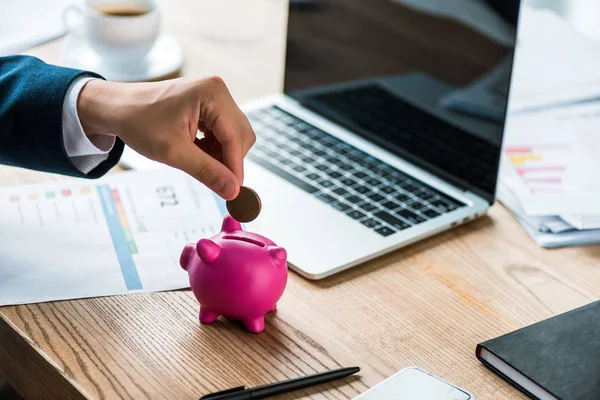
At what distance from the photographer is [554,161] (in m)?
1.15

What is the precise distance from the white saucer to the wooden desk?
0.54m

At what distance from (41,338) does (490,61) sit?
59 centimetres

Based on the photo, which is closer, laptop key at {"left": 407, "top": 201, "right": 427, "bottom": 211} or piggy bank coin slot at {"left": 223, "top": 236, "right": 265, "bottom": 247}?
piggy bank coin slot at {"left": 223, "top": 236, "right": 265, "bottom": 247}

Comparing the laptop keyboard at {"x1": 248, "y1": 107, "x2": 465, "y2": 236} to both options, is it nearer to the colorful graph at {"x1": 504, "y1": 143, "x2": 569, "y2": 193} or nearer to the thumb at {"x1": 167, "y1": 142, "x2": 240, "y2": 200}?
the colorful graph at {"x1": 504, "y1": 143, "x2": 569, "y2": 193}

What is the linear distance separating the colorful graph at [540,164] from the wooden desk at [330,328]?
110mm

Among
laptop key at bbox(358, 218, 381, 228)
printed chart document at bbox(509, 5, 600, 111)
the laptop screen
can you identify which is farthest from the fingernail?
printed chart document at bbox(509, 5, 600, 111)

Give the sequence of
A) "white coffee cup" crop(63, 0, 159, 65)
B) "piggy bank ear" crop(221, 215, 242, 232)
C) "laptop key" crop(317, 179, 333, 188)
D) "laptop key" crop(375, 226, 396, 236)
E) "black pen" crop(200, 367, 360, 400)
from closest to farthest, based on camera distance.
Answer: "black pen" crop(200, 367, 360, 400) → "piggy bank ear" crop(221, 215, 242, 232) → "laptop key" crop(375, 226, 396, 236) → "laptop key" crop(317, 179, 333, 188) → "white coffee cup" crop(63, 0, 159, 65)

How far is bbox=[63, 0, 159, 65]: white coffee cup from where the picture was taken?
4.09 feet

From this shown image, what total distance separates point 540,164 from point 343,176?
274 millimetres

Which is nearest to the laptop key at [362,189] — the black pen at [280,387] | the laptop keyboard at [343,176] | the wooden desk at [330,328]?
the laptop keyboard at [343,176]

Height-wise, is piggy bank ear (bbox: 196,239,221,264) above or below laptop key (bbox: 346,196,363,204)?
above

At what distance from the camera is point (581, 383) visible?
0.73 metres

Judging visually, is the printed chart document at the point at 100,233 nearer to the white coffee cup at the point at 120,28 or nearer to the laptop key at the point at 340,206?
the laptop key at the point at 340,206

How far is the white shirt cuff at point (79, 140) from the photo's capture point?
35.5 inches
